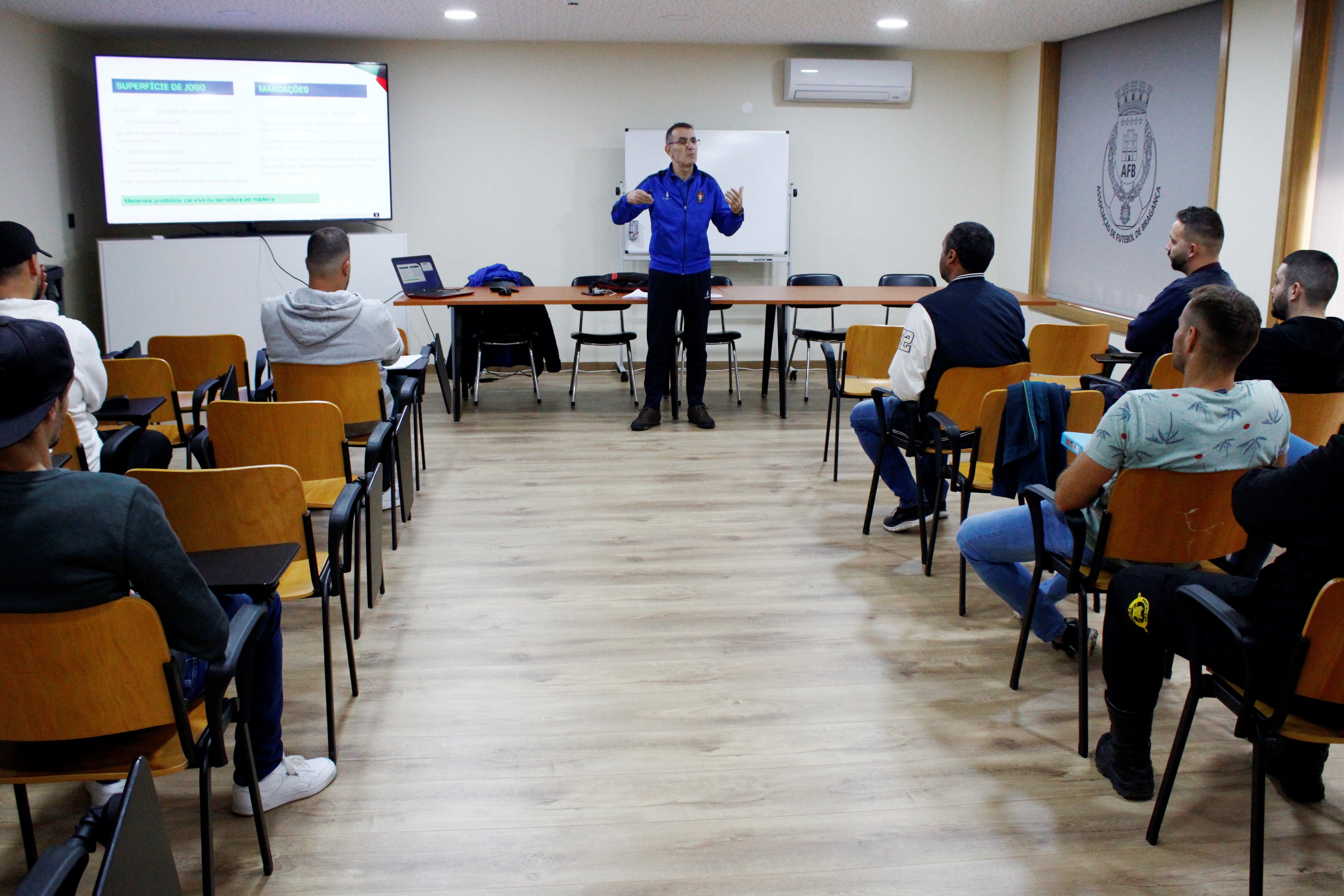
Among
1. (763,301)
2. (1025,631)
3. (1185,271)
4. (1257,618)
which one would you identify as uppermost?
(1185,271)

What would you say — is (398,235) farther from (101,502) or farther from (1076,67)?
(101,502)

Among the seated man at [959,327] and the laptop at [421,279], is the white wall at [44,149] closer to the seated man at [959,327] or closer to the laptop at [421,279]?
the laptop at [421,279]

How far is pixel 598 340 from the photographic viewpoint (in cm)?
695

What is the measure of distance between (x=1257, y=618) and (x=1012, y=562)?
108 centimetres

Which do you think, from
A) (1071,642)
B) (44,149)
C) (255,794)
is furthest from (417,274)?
(255,794)

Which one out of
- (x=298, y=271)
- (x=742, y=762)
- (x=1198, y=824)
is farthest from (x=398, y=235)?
(x=1198, y=824)

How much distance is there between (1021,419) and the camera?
122 inches

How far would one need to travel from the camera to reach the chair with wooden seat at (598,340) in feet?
22.7

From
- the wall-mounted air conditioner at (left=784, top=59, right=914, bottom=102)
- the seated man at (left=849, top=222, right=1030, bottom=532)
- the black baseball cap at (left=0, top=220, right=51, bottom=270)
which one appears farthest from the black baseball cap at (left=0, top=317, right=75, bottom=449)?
the wall-mounted air conditioner at (left=784, top=59, right=914, bottom=102)

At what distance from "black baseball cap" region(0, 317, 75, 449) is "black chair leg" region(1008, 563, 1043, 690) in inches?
90.5

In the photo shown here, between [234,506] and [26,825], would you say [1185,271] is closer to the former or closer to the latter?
[234,506]

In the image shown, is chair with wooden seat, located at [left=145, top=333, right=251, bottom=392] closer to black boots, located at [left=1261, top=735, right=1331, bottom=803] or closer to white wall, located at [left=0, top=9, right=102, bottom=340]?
white wall, located at [left=0, top=9, right=102, bottom=340]

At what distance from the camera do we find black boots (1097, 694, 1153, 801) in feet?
7.71

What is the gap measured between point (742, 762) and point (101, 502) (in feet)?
5.13
